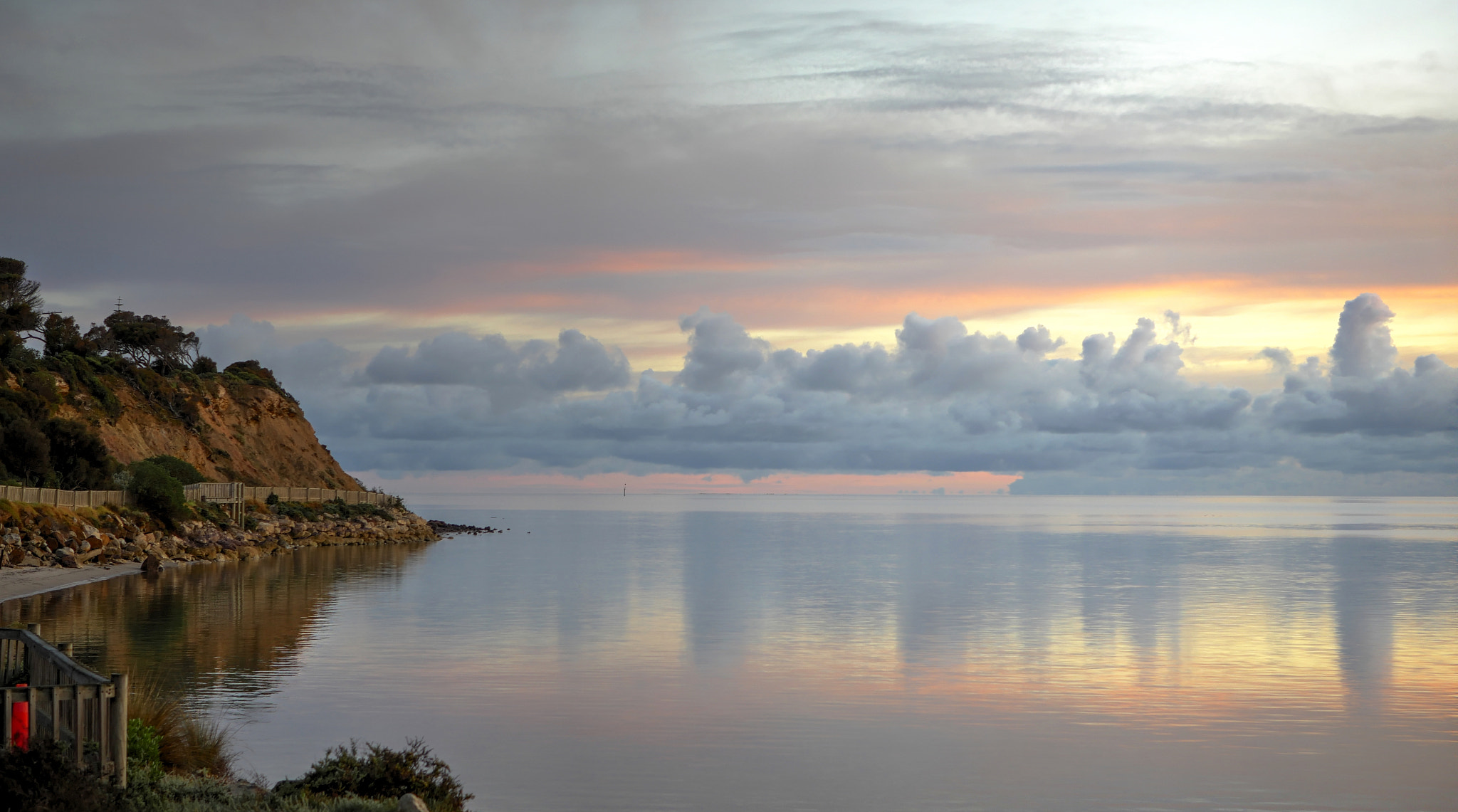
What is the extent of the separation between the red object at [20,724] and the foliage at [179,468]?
69.9 metres

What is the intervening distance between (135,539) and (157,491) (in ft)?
19.0

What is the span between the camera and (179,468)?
253 feet

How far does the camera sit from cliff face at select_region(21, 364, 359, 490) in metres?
79.1

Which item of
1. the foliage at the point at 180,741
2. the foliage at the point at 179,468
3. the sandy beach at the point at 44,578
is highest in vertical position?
the foliage at the point at 179,468

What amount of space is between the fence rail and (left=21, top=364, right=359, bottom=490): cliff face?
141 inches

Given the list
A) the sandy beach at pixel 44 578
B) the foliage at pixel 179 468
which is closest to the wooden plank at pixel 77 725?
the sandy beach at pixel 44 578

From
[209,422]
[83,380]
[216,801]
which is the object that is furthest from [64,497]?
[216,801]

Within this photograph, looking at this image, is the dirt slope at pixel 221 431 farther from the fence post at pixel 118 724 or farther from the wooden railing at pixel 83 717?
the fence post at pixel 118 724

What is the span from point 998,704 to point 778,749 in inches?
267

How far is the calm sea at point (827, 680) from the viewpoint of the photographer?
18.0m

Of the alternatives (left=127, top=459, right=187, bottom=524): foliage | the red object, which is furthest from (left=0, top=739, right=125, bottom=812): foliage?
(left=127, top=459, right=187, bottom=524): foliage

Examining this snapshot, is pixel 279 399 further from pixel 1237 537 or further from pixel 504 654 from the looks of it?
pixel 1237 537

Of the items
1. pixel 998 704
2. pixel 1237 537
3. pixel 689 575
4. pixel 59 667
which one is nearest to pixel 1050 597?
pixel 689 575

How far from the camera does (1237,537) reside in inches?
4638
